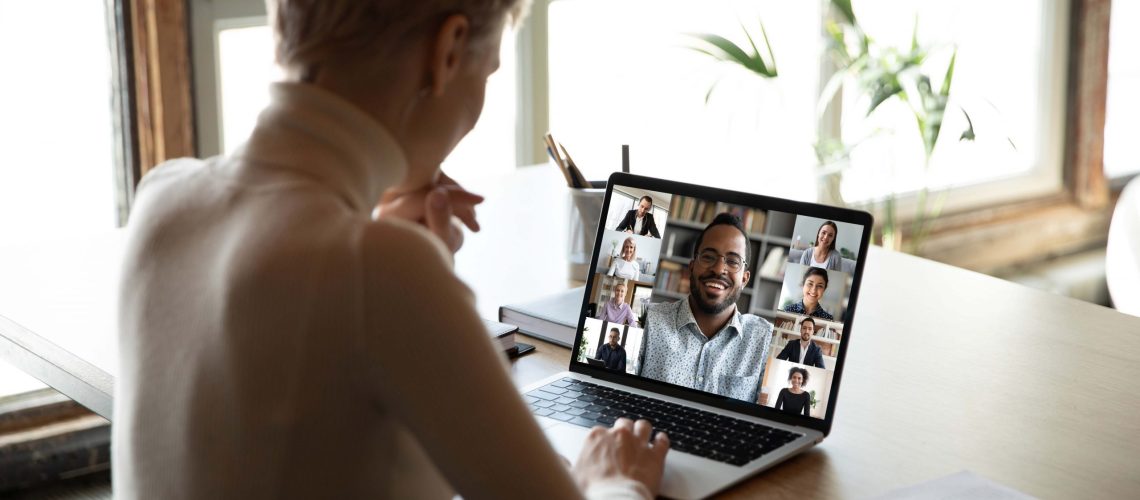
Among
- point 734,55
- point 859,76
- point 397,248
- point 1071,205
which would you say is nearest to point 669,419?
point 397,248

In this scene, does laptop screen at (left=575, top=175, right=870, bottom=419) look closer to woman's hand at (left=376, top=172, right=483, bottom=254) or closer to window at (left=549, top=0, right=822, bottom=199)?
woman's hand at (left=376, top=172, right=483, bottom=254)

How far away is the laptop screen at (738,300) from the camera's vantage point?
3.99 ft

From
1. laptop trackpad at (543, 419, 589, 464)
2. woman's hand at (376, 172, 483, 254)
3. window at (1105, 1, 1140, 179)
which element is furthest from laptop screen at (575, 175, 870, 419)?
window at (1105, 1, 1140, 179)

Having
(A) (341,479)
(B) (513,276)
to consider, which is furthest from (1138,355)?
(A) (341,479)

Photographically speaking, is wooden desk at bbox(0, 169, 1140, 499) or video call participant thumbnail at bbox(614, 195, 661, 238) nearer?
wooden desk at bbox(0, 169, 1140, 499)

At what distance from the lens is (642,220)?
133cm

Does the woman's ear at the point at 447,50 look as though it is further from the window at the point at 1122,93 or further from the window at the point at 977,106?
the window at the point at 1122,93

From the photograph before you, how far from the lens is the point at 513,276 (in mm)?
1748

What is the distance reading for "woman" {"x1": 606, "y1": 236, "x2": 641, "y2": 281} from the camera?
1.33 m

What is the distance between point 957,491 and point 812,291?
0.26 meters

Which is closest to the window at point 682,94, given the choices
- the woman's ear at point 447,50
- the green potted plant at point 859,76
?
the green potted plant at point 859,76

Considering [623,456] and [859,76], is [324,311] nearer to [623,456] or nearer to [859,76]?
[623,456]

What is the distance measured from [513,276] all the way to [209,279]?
38.7 inches

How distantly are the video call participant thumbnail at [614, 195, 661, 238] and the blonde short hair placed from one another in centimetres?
51
